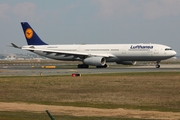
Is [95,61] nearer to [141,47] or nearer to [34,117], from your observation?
[141,47]

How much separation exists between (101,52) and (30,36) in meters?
15.4

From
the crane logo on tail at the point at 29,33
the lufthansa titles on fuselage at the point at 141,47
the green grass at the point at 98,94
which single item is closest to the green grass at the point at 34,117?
the green grass at the point at 98,94

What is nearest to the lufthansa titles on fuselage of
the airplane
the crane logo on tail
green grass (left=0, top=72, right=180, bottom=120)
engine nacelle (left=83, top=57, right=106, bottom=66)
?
the airplane

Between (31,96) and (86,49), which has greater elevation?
(86,49)

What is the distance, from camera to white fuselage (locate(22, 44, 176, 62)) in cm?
6750

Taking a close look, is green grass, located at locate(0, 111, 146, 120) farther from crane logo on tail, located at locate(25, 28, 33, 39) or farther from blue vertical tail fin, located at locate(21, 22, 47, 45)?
crane logo on tail, located at locate(25, 28, 33, 39)

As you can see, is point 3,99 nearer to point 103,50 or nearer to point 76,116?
point 76,116

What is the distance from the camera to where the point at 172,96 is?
28484 millimetres

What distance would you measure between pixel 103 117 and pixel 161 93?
11.3m

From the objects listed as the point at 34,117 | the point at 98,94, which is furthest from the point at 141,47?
the point at 34,117

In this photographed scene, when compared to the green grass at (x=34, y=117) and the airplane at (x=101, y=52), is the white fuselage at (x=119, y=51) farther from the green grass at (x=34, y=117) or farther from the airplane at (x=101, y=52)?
the green grass at (x=34, y=117)

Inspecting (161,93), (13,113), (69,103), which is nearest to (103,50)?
(161,93)

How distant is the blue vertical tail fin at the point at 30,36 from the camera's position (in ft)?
266

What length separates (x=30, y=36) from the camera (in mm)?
81250
